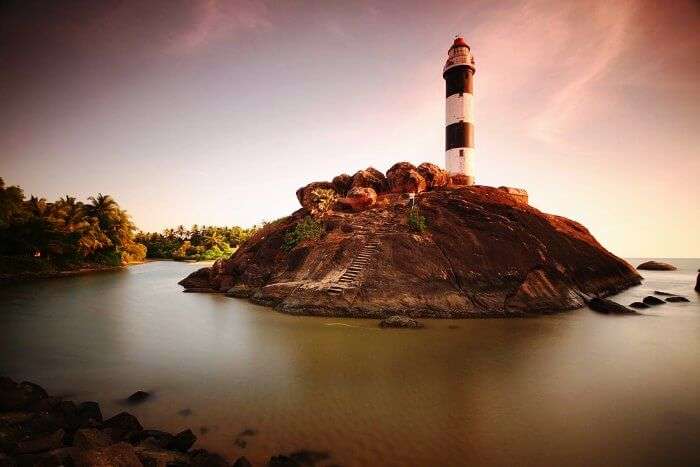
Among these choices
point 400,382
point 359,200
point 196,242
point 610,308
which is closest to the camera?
point 400,382

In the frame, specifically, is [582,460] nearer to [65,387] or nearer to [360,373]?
[360,373]

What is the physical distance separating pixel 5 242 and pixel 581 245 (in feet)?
174

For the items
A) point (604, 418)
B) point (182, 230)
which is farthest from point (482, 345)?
point (182, 230)

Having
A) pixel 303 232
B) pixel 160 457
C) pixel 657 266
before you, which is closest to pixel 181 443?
pixel 160 457

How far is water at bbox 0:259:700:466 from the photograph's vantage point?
498 centimetres

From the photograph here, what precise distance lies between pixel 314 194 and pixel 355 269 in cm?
882

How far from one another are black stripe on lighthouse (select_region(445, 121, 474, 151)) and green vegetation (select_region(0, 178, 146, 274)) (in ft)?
109

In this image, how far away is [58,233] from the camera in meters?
35.8

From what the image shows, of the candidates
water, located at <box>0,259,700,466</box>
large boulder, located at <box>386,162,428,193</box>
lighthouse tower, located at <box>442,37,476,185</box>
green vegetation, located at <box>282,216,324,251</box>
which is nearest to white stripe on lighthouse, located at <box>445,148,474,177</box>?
lighthouse tower, located at <box>442,37,476,185</box>

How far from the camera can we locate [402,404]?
628cm

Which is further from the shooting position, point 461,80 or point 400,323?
point 461,80

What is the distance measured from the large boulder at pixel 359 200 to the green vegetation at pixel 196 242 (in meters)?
66.5

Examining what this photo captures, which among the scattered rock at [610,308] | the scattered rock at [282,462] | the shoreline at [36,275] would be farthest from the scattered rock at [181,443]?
the shoreline at [36,275]

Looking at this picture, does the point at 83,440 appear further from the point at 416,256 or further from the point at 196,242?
the point at 196,242
